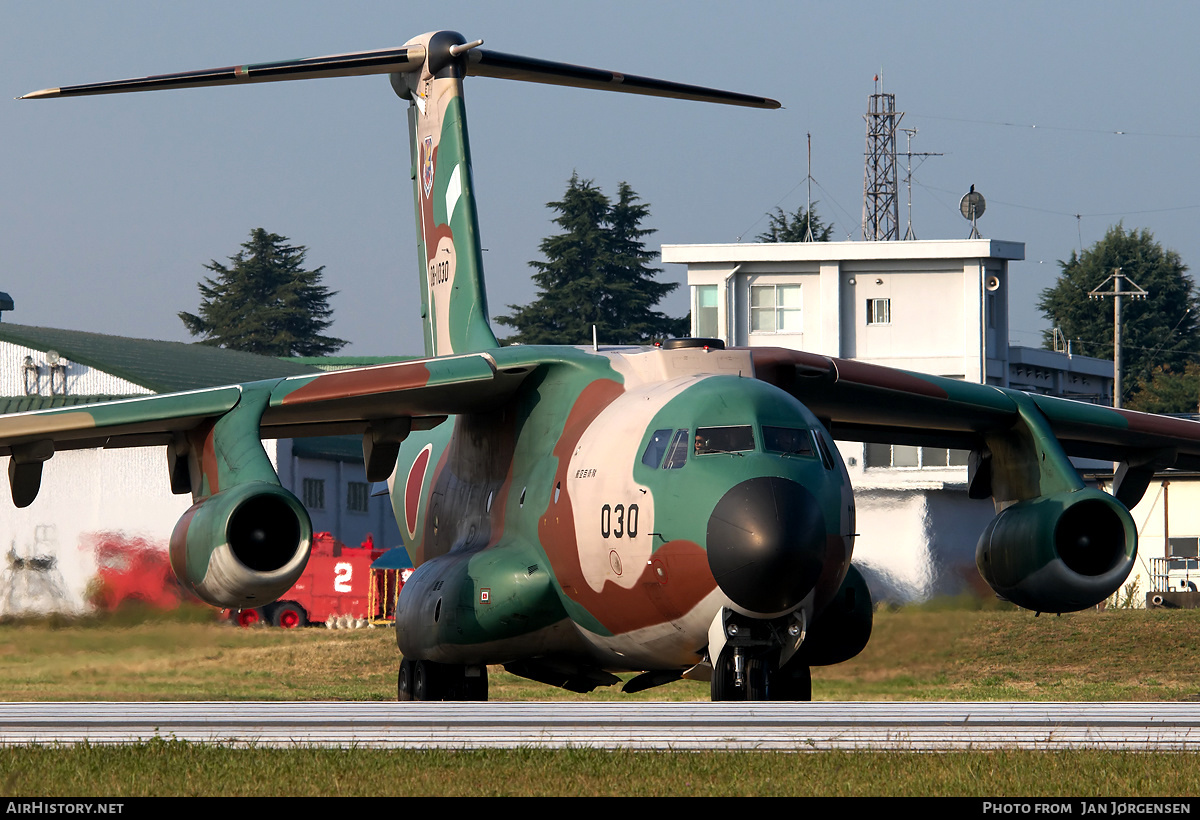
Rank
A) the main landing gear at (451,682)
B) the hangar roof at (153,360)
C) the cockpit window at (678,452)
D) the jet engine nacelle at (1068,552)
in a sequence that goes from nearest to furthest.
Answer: the cockpit window at (678,452) → the jet engine nacelle at (1068,552) → the main landing gear at (451,682) → the hangar roof at (153,360)

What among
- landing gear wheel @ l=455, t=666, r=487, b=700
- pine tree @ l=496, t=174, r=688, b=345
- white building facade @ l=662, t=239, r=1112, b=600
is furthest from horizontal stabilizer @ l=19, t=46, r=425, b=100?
pine tree @ l=496, t=174, r=688, b=345

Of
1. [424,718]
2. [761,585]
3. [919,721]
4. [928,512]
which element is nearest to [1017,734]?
[919,721]

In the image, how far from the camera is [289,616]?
4000 cm

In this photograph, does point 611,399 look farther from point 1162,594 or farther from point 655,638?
point 1162,594

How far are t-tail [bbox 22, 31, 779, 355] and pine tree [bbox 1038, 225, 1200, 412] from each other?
67.4 m

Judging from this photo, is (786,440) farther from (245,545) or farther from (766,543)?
(245,545)

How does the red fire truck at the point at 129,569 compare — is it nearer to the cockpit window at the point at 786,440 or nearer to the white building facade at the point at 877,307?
the cockpit window at the point at 786,440

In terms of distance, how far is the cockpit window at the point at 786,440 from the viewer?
14000mm

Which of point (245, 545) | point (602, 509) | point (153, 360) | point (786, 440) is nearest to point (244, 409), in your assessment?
point (245, 545)

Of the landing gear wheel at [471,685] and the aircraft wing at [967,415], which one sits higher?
the aircraft wing at [967,415]

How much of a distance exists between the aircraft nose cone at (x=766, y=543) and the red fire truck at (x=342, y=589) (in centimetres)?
2646

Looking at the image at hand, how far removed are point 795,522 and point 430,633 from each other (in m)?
5.42

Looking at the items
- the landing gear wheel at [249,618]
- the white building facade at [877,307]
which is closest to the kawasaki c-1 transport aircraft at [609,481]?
the landing gear wheel at [249,618]

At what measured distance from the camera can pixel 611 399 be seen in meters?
16.2
